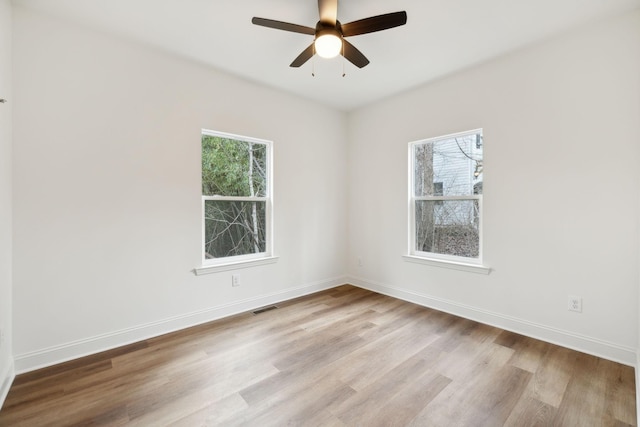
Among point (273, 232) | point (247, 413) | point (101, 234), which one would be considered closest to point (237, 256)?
point (273, 232)

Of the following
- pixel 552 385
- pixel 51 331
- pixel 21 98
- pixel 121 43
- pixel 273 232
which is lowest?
pixel 552 385

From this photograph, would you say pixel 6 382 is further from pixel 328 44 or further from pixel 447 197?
pixel 447 197

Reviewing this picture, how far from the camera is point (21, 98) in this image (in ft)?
6.82

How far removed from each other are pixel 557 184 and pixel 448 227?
1086mm

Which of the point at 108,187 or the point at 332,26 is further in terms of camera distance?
the point at 108,187

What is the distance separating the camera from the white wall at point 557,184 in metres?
2.19

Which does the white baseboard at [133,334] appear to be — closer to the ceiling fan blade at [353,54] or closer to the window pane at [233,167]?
the window pane at [233,167]

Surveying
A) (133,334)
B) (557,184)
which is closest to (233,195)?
(133,334)

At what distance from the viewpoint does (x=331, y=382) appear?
77.7 inches

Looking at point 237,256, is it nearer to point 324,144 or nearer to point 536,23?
point 324,144

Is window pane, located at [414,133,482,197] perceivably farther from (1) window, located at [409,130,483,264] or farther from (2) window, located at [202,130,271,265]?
(2) window, located at [202,130,271,265]

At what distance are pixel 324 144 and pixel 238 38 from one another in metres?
1.85

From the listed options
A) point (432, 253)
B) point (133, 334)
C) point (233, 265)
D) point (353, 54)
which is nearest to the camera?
point (353, 54)

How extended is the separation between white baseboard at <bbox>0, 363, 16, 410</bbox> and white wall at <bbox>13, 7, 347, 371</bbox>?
0.09 m
